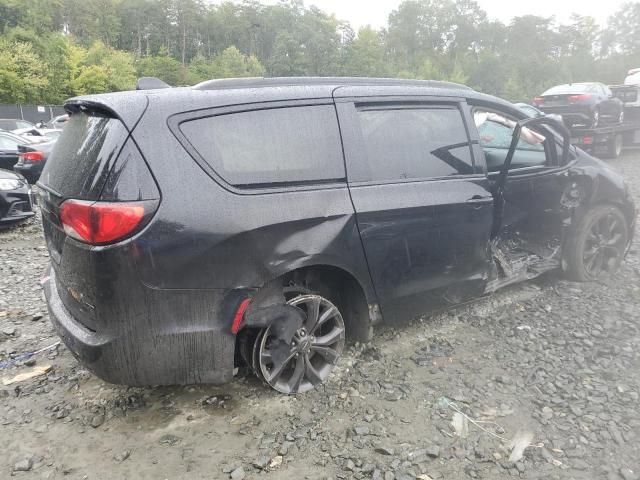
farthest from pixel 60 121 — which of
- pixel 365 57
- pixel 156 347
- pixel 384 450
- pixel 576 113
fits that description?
pixel 365 57

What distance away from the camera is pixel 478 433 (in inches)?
99.7

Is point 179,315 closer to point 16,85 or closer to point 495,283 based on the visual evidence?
point 495,283

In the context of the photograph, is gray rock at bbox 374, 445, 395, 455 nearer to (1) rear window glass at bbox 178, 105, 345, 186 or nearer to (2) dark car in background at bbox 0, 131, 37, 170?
(1) rear window glass at bbox 178, 105, 345, 186

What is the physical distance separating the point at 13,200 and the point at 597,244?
7153 millimetres

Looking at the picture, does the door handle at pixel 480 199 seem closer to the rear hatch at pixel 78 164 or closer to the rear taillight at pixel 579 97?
the rear hatch at pixel 78 164

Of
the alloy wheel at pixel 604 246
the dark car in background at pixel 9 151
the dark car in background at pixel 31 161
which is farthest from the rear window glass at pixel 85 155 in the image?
the dark car in background at pixel 9 151

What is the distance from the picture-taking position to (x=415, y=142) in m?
3.11

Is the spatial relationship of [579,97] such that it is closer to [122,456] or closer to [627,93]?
[627,93]

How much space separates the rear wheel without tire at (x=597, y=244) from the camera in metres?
4.20

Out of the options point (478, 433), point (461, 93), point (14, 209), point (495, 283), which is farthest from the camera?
point (14, 209)

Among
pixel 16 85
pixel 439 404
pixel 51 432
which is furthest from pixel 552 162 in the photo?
pixel 16 85

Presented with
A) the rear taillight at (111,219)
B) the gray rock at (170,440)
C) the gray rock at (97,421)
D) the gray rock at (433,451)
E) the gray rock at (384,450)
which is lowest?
the gray rock at (433,451)

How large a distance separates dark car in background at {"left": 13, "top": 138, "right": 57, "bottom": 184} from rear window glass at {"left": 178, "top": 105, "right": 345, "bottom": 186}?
7845mm

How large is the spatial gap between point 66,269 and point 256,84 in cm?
139
